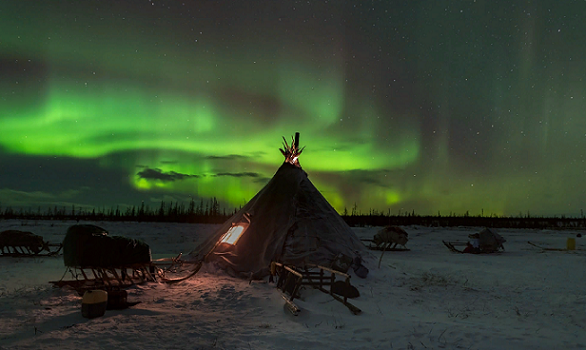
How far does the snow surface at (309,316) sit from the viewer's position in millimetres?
6438

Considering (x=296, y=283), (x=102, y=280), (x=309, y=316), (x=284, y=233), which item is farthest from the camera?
(x=284, y=233)

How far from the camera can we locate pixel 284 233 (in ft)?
41.5

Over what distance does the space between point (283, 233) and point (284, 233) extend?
0.15 ft

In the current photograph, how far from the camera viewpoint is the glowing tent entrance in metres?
12.2

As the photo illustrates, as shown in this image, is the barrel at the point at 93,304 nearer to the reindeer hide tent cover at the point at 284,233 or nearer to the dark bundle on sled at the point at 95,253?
the dark bundle on sled at the point at 95,253

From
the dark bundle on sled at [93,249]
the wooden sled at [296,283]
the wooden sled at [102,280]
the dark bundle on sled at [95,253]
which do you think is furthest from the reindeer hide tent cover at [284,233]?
the dark bundle on sled at [93,249]

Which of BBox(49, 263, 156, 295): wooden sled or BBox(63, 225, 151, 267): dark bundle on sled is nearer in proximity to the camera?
BBox(63, 225, 151, 267): dark bundle on sled

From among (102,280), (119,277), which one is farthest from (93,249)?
(119,277)

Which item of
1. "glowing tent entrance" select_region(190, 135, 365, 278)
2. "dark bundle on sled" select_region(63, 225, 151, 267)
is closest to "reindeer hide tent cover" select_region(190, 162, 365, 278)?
"glowing tent entrance" select_region(190, 135, 365, 278)

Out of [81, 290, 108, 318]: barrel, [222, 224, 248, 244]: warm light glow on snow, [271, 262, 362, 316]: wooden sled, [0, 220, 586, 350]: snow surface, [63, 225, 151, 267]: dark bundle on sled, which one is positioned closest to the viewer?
[0, 220, 586, 350]: snow surface

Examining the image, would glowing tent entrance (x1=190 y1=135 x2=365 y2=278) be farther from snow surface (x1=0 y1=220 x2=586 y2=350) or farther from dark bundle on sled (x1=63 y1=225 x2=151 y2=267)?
dark bundle on sled (x1=63 y1=225 x2=151 y2=267)

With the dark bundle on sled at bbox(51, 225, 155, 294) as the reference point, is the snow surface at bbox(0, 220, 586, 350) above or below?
below

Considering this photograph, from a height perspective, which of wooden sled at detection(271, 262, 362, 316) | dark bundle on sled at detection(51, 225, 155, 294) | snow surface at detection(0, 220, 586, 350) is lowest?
snow surface at detection(0, 220, 586, 350)

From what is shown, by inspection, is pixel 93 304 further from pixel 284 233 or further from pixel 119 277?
pixel 284 233
